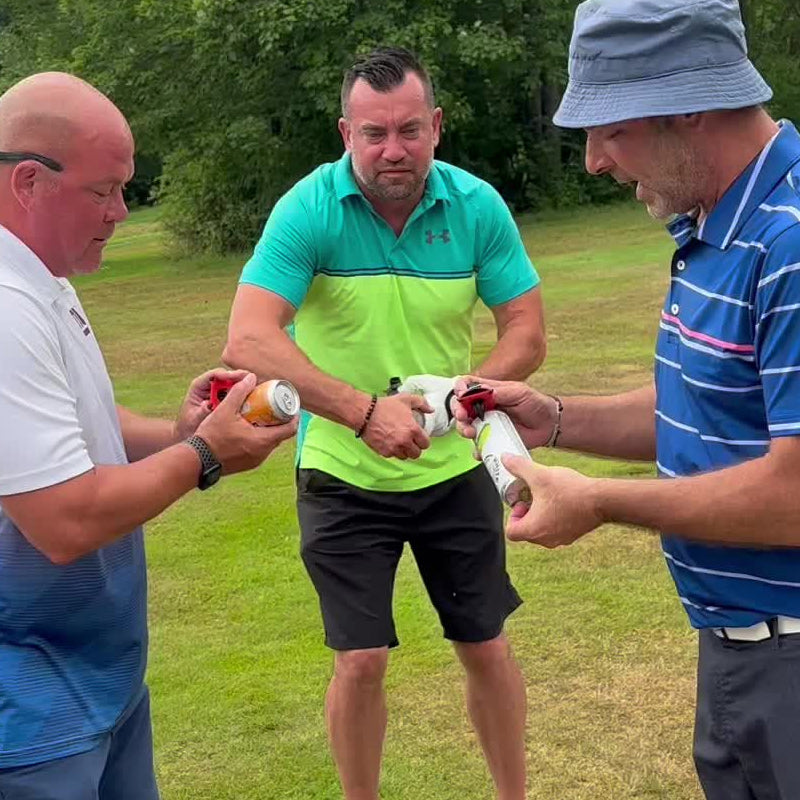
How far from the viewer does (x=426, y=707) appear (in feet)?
16.2

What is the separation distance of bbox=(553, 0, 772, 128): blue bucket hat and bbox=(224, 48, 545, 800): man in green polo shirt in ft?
5.63

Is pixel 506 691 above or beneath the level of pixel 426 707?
above

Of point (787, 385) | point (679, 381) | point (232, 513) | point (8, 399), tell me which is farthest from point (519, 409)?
point (232, 513)

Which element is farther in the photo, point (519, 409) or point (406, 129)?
point (406, 129)

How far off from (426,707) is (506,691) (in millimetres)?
893

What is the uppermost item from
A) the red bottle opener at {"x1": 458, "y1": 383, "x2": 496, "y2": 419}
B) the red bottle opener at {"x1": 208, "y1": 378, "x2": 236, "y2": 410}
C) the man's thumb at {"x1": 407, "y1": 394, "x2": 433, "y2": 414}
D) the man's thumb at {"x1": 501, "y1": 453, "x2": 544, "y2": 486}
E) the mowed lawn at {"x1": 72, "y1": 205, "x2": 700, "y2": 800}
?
the red bottle opener at {"x1": 208, "y1": 378, "x2": 236, "y2": 410}

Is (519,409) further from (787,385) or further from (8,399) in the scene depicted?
(8,399)

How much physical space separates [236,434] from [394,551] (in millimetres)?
1483

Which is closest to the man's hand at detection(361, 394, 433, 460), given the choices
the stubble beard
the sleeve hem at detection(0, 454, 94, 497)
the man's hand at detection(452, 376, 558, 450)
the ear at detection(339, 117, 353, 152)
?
the man's hand at detection(452, 376, 558, 450)

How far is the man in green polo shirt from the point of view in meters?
4.02

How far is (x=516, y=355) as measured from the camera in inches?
166

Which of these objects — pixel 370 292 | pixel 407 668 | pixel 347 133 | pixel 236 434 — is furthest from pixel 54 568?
pixel 407 668

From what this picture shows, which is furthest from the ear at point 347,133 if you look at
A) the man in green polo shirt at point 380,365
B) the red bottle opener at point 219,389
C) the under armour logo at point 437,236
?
the red bottle opener at point 219,389

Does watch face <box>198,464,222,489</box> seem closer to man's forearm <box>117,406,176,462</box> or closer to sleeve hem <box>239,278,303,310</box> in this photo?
man's forearm <box>117,406,176,462</box>
